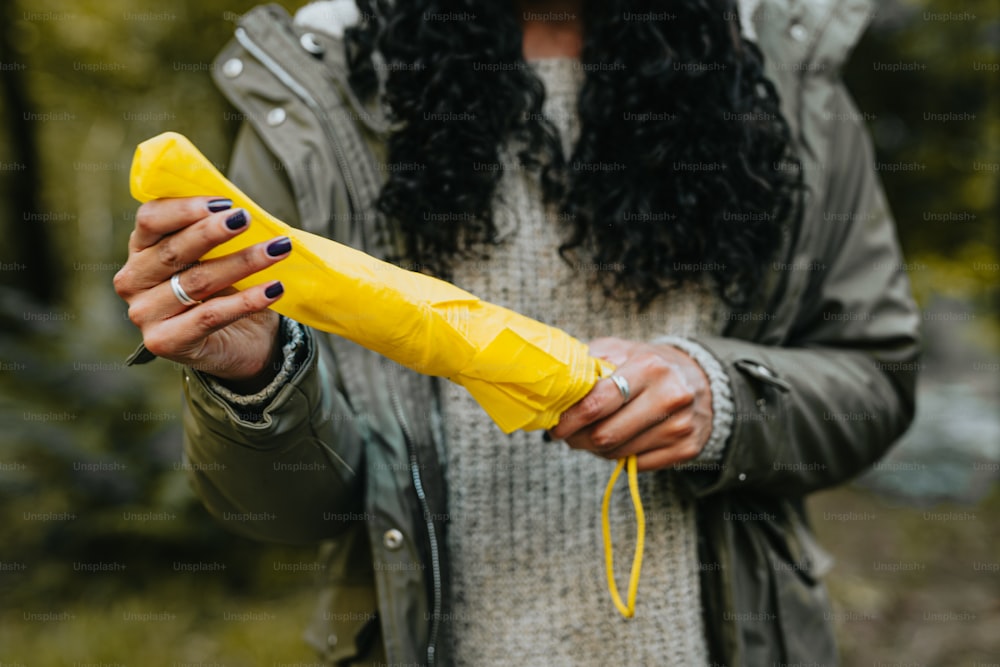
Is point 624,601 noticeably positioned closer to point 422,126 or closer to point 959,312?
point 422,126

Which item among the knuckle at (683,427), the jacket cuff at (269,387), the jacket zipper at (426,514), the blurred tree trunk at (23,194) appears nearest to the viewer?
the jacket cuff at (269,387)

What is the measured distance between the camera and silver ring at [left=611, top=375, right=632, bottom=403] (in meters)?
1.61

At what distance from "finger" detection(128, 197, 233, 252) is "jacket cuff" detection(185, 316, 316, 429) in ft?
0.97

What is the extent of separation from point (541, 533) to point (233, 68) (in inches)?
51.9

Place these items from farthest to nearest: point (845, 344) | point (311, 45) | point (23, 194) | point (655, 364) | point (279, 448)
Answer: point (23, 194)
point (845, 344)
point (311, 45)
point (655, 364)
point (279, 448)

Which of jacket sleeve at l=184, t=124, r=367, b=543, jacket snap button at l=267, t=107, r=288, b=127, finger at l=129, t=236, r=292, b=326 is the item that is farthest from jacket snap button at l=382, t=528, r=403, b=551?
jacket snap button at l=267, t=107, r=288, b=127

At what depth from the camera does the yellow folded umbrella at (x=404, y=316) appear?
1.26 metres

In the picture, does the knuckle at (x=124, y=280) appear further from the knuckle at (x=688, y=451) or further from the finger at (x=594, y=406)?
the knuckle at (x=688, y=451)

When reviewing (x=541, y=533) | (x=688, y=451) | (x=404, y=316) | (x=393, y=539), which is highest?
(x=404, y=316)

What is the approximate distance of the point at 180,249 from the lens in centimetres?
126

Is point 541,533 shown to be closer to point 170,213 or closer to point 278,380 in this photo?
point 278,380

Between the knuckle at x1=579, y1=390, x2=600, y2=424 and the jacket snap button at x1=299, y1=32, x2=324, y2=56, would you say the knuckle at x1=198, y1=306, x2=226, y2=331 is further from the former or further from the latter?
the jacket snap button at x1=299, y1=32, x2=324, y2=56

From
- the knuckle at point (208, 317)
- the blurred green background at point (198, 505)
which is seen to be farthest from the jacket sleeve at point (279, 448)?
the blurred green background at point (198, 505)

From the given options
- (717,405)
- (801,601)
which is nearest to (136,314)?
(717,405)
